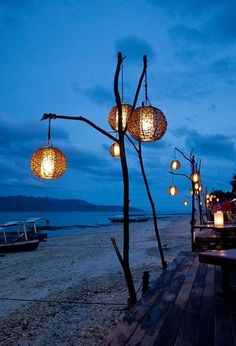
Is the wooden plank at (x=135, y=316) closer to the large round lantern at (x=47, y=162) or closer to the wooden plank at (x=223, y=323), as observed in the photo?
the wooden plank at (x=223, y=323)

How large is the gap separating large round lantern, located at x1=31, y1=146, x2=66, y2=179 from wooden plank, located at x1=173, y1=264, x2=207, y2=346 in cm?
304

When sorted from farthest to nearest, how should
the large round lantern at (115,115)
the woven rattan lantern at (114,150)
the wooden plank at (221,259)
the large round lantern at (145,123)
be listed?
Answer: the woven rattan lantern at (114,150) → the large round lantern at (115,115) → the large round lantern at (145,123) → the wooden plank at (221,259)

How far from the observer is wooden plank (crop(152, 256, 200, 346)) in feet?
10.2

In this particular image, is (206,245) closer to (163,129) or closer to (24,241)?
(163,129)

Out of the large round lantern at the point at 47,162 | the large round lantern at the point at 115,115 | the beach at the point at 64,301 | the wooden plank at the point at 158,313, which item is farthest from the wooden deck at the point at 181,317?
the large round lantern at the point at 115,115

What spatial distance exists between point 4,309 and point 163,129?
21.6 ft

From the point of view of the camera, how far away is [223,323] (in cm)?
353

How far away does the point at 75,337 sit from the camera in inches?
237

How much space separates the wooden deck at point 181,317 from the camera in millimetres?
3109

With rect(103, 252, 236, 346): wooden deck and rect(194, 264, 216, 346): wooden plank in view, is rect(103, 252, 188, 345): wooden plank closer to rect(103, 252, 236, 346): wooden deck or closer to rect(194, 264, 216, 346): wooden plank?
rect(103, 252, 236, 346): wooden deck

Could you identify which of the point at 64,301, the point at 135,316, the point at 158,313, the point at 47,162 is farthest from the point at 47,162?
the point at 64,301

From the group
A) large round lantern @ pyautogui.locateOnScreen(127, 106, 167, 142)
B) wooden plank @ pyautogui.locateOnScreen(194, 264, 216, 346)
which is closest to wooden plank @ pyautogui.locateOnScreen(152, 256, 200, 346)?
wooden plank @ pyautogui.locateOnScreen(194, 264, 216, 346)

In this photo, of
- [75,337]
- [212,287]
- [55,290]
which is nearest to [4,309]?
[55,290]

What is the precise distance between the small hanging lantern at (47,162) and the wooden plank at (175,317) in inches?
115
